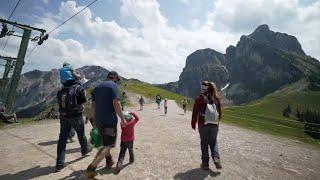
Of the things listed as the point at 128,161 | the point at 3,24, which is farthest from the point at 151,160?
the point at 3,24

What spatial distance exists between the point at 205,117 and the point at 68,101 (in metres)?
3.54

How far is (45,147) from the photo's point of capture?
1202 centimetres

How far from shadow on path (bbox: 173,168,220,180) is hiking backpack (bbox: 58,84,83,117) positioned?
3066mm

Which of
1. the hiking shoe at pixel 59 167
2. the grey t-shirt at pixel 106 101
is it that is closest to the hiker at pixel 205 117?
the grey t-shirt at pixel 106 101

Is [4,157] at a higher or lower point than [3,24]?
lower

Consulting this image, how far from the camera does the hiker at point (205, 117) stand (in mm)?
8906

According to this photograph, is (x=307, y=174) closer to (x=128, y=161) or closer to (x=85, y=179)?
(x=128, y=161)

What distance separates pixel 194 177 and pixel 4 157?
6130 mm

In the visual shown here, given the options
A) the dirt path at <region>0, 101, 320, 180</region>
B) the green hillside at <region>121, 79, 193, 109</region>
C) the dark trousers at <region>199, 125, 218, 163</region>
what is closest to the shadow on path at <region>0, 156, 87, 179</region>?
the dirt path at <region>0, 101, 320, 180</region>

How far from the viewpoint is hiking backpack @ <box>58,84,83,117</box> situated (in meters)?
8.47

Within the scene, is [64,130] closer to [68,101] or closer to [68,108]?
[68,108]

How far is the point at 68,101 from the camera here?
846 centimetres

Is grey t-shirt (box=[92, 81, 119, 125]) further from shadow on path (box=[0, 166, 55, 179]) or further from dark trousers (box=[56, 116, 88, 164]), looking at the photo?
shadow on path (box=[0, 166, 55, 179])

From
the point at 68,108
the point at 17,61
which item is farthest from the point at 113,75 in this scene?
the point at 17,61
